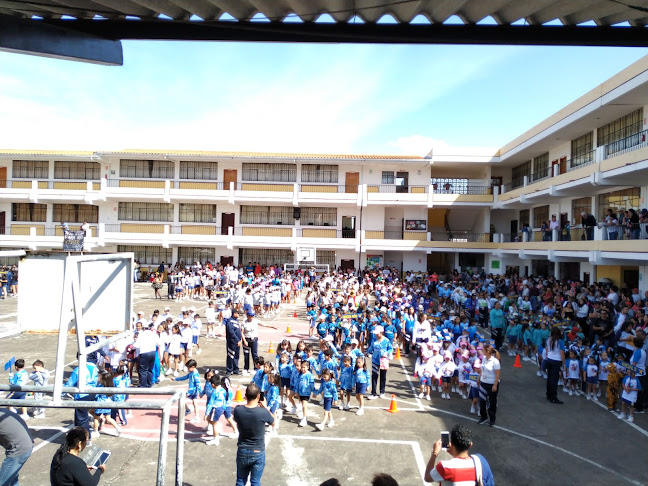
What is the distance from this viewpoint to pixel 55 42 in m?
3.12

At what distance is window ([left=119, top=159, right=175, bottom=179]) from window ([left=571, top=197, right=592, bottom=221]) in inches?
1148

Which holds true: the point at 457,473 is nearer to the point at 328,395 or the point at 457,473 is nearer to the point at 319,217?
the point at 328,395

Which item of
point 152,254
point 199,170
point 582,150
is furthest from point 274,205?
point 582,150

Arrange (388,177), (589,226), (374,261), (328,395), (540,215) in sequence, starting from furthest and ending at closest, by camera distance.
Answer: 1. (388,177)
2. (374,261)
3. (540,215)
4. (589,226)
5. (328,395)

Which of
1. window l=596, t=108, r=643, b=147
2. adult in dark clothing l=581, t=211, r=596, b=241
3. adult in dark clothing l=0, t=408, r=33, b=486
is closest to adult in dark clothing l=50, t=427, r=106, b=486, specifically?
adult in dark clothing l=0, t=408, r=33, b=486

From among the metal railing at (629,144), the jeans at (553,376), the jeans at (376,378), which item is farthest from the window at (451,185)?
the jeans at (376,378)

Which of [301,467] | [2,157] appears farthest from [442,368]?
[2,157]

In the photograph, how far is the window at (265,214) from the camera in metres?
35.1

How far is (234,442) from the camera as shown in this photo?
25.6 ft

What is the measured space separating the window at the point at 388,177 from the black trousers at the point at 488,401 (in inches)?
1054

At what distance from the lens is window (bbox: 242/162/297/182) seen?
34969 millimetres

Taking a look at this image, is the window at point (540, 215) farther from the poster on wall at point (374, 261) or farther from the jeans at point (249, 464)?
the jeans at point (249, 464)

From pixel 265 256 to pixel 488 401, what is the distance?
27.3m

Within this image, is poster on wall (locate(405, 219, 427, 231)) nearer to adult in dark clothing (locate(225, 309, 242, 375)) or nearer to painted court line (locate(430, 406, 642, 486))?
adult in dark clothing (locate(225, 309, 242, 375))
